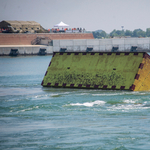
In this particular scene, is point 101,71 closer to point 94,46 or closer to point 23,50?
point 23,50

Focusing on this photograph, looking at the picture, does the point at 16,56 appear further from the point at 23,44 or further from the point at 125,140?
the point at 125,140

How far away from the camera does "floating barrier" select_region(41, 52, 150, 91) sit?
21719 mm

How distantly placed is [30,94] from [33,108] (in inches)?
171

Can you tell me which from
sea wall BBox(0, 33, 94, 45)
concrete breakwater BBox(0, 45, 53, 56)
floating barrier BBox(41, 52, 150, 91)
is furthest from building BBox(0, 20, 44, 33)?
floating barrier BBox(41, 52, 150, 91)

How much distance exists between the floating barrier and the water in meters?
0.88

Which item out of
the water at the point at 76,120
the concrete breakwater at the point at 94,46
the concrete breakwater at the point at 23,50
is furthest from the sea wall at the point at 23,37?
the water at the point at 76,120

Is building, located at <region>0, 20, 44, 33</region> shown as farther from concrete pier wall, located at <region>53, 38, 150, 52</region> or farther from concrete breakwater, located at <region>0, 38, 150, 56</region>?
concrete pier wall, located at <region>53, 38, 150, 52</region>

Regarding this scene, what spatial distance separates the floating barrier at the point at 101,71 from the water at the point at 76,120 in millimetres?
883

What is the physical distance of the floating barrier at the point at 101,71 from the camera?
21719mm

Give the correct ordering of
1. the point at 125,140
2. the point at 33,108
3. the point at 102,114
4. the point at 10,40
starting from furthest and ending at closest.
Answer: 1. the point at 10,40
2. the point at 33,108
3. the point at 102,114
4. the point at 125,140

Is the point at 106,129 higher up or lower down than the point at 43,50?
higher up

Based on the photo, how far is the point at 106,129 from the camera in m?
13.9

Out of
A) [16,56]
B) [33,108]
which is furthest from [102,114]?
[16,56]

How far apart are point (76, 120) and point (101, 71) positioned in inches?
323
